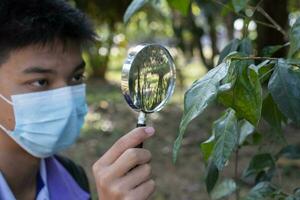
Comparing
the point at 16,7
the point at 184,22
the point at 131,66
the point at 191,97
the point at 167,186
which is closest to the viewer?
the point at 191,97

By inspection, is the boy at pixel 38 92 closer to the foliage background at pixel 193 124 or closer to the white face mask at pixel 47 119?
the white face mask at pixel 47 119

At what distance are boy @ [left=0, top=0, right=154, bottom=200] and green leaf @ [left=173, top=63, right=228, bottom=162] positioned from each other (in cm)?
66

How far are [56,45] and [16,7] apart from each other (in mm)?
126

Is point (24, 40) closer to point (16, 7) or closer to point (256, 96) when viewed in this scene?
point (16, 7)

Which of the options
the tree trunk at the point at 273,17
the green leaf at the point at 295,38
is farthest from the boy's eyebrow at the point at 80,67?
the tree trunk at the point at 273,17

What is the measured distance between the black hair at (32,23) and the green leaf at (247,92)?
68 centimetres

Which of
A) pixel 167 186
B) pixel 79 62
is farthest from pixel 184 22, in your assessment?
pixel 79 62

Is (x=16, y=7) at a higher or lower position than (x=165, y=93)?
higher

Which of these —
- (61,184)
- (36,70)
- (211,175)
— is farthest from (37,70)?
(211,175)

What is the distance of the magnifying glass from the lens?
2.31 feet

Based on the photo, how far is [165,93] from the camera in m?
0.76

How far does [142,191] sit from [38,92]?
578 mm

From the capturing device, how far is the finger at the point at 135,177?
2.29ft

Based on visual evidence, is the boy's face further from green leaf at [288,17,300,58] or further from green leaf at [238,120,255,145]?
green leaf at [288,17,300,58]
